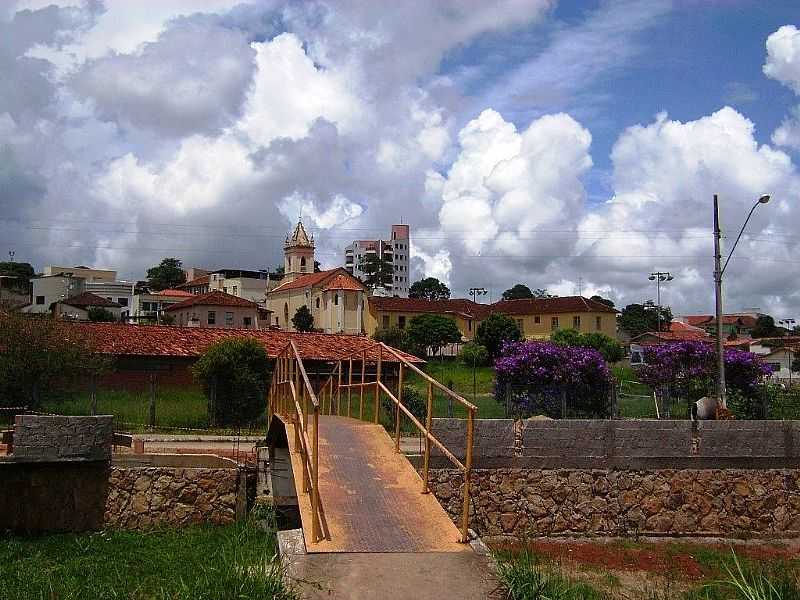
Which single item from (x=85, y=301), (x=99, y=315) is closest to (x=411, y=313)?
(x=99, y=315)

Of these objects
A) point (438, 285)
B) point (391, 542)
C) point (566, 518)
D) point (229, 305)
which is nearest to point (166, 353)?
point (566, 518)

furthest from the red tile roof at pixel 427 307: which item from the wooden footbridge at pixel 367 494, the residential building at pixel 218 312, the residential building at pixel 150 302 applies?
the wooden footbridge at pixel 367 494

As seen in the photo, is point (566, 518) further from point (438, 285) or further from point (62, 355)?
point (438, 285)

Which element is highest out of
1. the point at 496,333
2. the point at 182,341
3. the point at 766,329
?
the point at 766,329

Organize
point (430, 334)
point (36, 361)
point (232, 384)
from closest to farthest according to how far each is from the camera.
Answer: point (36, 361) → point (232, 384) → point (430, 334)

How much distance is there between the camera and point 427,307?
83812 mm

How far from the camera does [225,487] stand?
14.3 metres

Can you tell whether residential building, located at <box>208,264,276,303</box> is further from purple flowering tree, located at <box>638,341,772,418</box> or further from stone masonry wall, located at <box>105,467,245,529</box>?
stone masonry wall, located at <box>105,467,245,529</box>

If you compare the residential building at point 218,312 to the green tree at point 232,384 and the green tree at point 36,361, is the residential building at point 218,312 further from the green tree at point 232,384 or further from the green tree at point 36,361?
the green tree at point 36,361

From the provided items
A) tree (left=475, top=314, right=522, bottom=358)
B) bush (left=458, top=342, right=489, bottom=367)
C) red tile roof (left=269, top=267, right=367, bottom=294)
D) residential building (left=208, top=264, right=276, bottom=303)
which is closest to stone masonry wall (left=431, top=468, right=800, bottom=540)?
bush (left=458, top=342, right=489, bottom=367)

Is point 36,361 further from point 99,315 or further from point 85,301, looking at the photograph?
point 85,301

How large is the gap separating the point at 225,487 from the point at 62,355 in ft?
44.4

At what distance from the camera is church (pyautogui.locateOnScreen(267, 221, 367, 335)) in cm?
8062

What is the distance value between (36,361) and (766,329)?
302 ft
